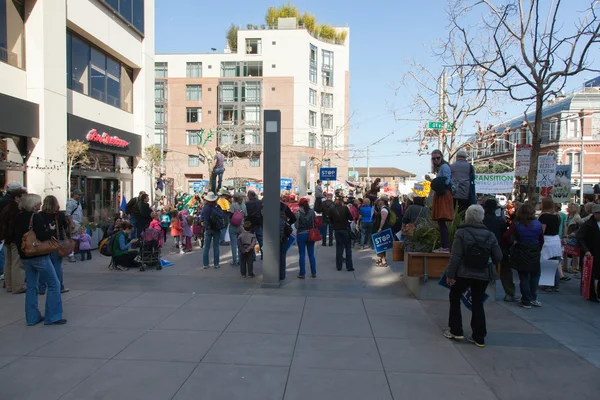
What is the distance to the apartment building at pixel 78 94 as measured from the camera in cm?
1426

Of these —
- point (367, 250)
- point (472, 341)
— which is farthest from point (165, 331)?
point (367, 250)

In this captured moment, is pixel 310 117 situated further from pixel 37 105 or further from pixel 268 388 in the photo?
pixel 268 388

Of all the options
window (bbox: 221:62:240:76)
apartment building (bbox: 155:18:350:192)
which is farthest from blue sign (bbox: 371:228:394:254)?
window (bbox: 221:62:240:76)

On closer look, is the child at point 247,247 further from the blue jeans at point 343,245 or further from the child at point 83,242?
the child at point 83,242

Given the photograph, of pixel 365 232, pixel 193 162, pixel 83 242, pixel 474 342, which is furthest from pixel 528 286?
pixel 193 162

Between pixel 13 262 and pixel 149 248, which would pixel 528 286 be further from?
pixel 13 262

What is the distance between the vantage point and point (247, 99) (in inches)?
2146

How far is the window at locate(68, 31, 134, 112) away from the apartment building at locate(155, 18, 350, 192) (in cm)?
3131

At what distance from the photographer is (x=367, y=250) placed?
1422 centimetres

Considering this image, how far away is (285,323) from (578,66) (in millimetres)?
8985

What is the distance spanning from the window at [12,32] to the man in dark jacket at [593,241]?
1649cm

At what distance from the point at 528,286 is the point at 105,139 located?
17.4 meters

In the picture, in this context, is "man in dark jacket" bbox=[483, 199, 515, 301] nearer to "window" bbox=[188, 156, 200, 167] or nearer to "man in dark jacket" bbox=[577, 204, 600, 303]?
"man in dark jacket" bbox=[577, 204, 600, 303]

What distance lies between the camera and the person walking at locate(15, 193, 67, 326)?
5.83m
